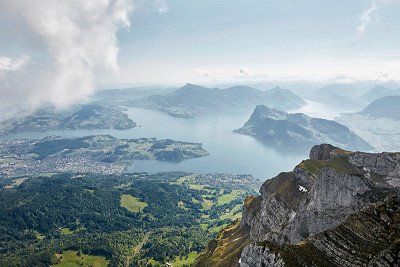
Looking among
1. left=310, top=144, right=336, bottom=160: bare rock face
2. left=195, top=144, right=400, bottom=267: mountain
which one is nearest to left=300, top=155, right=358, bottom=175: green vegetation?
left=195, top=144, right=400, bottom=267: mountain

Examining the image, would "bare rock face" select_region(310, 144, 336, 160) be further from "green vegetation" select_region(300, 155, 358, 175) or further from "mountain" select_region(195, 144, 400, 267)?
"green vegetation" select_region(300, 155, 358, 175)

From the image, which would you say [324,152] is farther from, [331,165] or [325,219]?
[325,219]

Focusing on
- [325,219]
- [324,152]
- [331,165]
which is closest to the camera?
[325,219]

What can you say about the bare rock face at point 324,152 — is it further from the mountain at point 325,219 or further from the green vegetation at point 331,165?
the green vegetation at point 331,165

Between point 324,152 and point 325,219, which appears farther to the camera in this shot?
point 324,152

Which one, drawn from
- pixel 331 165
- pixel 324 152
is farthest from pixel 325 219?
pixel 324 152

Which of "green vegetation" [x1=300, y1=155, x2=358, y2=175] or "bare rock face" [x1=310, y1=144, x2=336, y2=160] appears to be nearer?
"green vegetation" [x1=300, y1=155, x2=358, y2=175]

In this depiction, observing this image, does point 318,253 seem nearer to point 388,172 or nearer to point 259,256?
point 259,256

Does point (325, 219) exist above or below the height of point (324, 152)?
above

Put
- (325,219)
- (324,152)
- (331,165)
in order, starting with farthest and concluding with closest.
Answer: (324,152)
(331,165)
(325,219)
